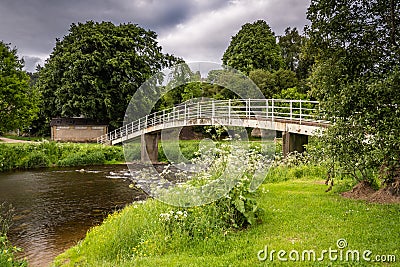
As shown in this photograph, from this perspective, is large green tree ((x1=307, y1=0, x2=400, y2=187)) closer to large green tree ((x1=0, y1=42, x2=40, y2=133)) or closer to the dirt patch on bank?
the dirt patch on bank

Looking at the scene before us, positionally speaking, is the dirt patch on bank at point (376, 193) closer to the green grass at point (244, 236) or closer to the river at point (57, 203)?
the green grass at point (244, 236)

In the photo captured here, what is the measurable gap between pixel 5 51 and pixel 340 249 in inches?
1169

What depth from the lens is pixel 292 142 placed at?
17094mm

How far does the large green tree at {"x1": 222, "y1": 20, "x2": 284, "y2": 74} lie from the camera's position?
125ft

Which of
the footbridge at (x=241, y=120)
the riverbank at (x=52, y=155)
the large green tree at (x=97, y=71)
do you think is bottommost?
the riverbank at (x=52, y=155)

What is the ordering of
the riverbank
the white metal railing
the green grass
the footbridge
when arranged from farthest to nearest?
1. the riverbank
2. the white metal railing
3. the footbridge
4. the green grass

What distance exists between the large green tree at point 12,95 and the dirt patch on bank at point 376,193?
82.6ft

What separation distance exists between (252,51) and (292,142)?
930 inches

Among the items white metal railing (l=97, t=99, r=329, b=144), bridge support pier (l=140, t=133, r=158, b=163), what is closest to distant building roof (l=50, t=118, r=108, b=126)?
white metal railing (l=97, t=99, r=329, b=144)

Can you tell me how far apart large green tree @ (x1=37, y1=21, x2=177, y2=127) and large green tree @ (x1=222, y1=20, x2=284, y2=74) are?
856 centimetres

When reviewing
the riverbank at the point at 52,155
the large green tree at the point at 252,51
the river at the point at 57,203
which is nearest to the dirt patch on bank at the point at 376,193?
the river at the point at 57,203

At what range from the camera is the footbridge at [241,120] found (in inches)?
631

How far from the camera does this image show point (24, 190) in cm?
1758

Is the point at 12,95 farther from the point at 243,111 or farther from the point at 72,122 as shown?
the point at 243,111
